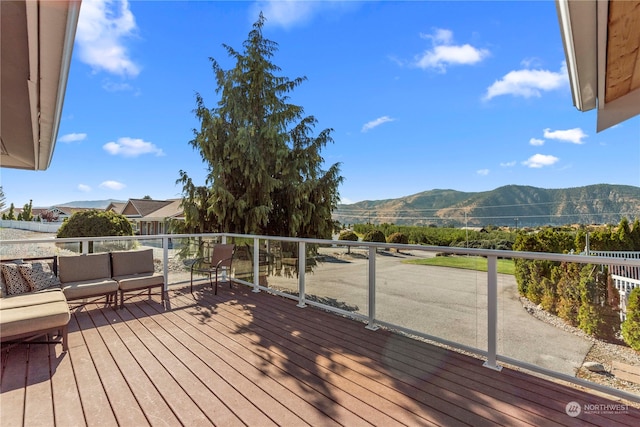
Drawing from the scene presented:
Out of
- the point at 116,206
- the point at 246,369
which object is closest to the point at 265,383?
the point at 246,369

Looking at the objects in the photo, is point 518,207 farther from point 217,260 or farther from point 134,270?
point 134,270

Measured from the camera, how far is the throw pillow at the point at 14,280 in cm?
393

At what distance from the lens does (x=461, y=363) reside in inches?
120

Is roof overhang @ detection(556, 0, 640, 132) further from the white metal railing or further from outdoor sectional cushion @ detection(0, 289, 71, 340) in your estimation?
outdoor sectional cushion @ detection(0, 289, 71, 340)

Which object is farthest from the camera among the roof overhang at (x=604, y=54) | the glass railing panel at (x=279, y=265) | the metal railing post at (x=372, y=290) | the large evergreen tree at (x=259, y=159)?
the large evergreen tree at (x=259, y=159)

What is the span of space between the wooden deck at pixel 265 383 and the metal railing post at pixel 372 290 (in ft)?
0.46

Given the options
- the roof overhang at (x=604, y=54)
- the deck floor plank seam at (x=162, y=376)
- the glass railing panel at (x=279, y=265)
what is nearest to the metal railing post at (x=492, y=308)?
the roof overhang at (x=604, y=54)

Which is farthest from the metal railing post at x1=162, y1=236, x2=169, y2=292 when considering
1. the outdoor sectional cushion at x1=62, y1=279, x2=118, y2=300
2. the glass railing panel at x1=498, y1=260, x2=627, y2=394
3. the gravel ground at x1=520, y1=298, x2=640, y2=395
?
the gravel ground at x1=520, y1=298, x2=640, y2=395

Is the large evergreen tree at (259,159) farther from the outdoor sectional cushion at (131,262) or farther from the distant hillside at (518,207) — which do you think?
the outdoor sectional cushion at (131,262)

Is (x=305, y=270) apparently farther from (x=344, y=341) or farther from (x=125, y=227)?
(x=125, y=227)

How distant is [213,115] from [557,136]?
149 feet

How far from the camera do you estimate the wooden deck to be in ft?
7.19

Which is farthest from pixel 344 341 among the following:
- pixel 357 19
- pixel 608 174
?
pixel 608 174

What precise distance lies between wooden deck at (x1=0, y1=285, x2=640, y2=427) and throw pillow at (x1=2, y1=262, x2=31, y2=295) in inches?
34.9
